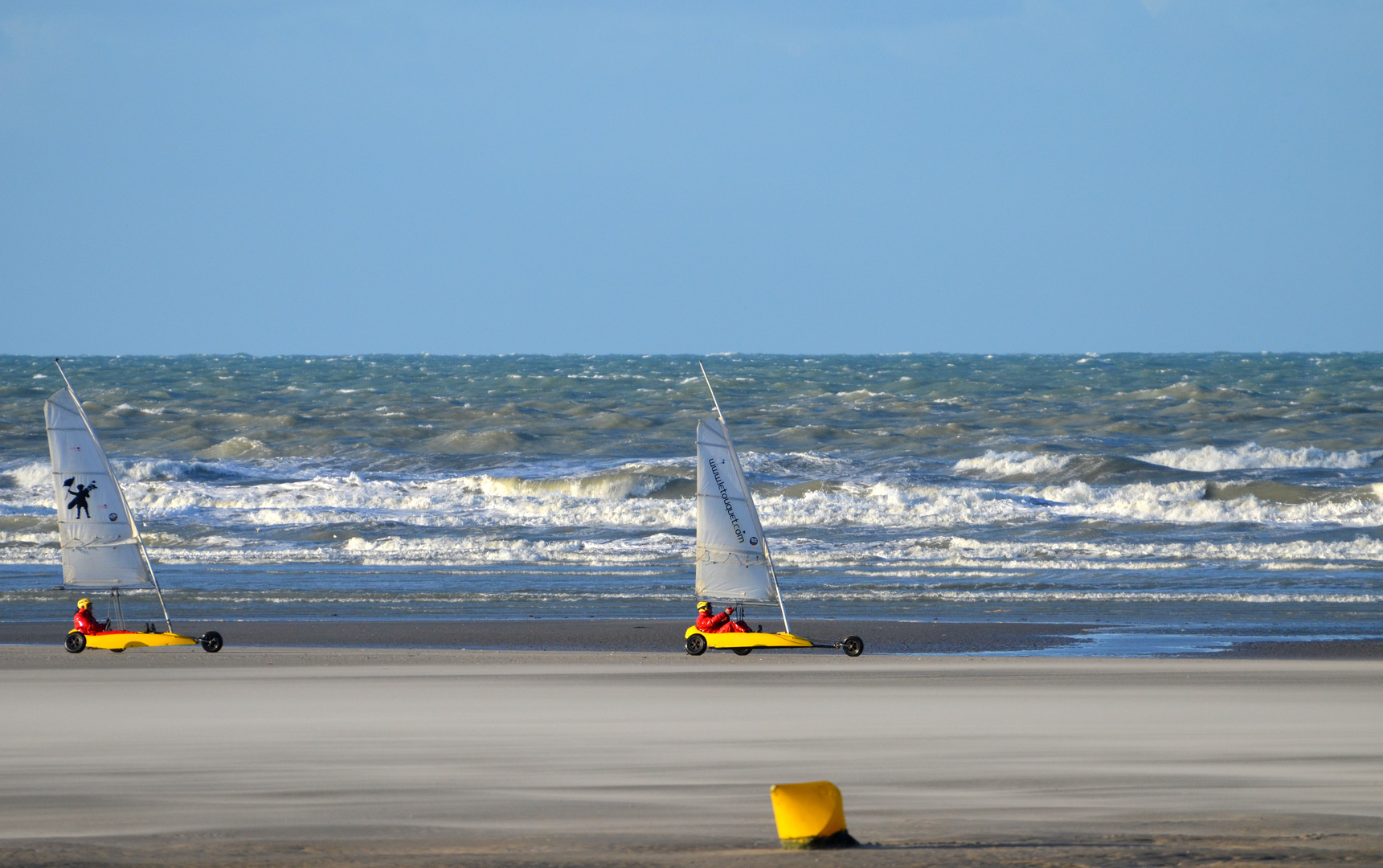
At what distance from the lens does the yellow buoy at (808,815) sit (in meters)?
7.49

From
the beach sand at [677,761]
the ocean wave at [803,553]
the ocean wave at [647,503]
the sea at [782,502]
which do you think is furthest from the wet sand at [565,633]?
the ocean wave at [647,503]

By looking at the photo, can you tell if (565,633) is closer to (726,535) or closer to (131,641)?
(726,535)

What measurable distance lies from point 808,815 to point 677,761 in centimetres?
307

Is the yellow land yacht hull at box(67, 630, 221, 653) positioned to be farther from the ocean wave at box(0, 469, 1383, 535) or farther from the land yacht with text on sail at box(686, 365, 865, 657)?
the ocean wave at box(0, 469, 1383, 535)

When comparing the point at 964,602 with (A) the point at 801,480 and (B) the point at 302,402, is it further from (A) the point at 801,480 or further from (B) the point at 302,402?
(B) the point at 302,402

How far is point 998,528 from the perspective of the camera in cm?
3219

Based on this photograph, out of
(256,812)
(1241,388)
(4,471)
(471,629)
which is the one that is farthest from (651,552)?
(1241,388)

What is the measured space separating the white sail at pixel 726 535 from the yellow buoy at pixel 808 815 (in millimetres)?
11193

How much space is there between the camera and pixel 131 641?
1783cm

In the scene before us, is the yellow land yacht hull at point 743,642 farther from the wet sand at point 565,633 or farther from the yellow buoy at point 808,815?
the yellow buoy at point 808,815

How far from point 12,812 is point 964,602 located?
52.7 feet

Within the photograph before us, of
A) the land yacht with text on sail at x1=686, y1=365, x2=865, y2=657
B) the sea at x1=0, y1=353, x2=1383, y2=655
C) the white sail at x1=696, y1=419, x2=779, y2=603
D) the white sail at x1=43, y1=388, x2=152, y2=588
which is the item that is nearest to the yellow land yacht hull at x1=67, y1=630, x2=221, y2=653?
the white sail at x1=43, y1=388, x2=152, y2=588

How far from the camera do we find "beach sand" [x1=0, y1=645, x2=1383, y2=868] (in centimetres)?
779

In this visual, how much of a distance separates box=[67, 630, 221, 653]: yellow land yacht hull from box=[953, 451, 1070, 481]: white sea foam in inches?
1117
